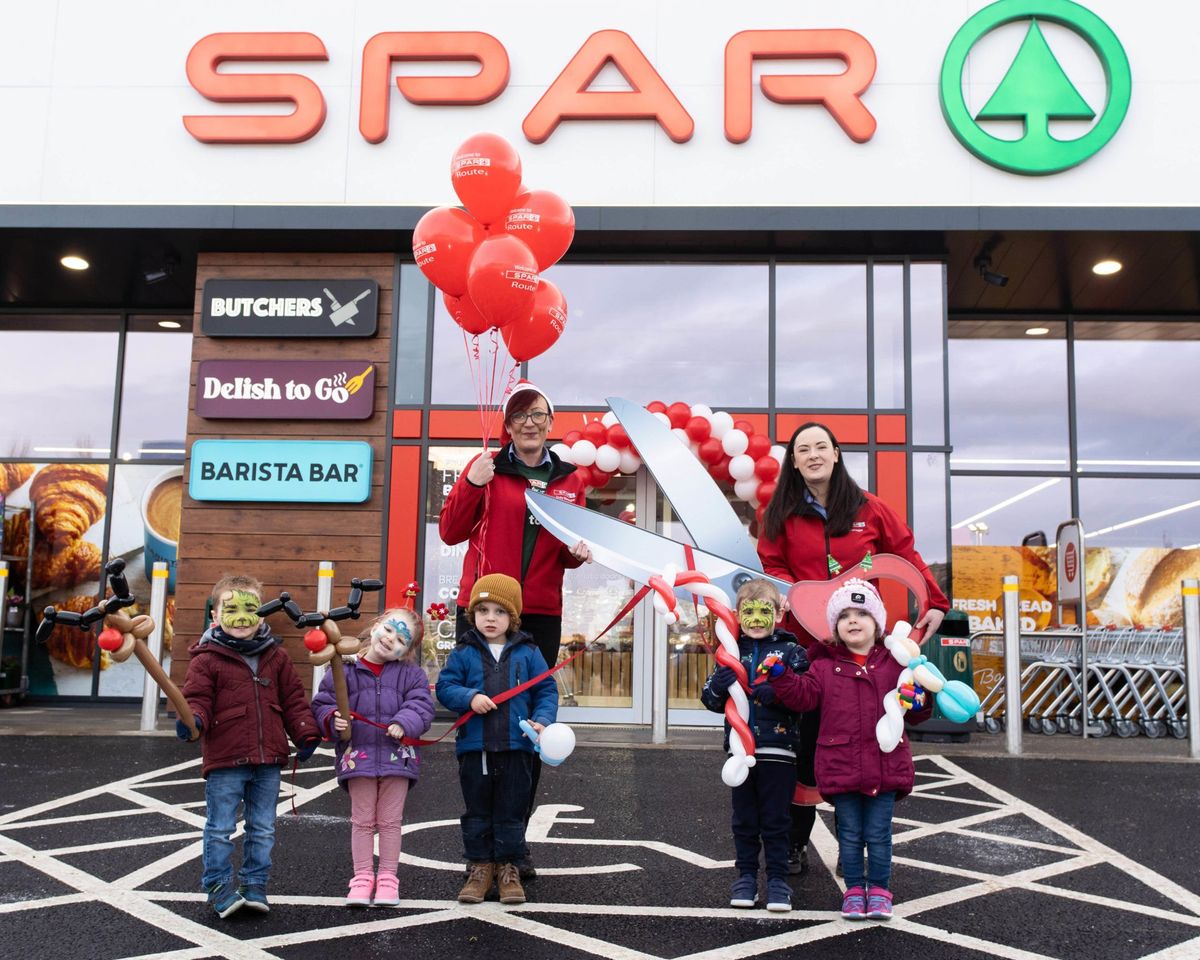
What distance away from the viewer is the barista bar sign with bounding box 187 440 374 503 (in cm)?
940

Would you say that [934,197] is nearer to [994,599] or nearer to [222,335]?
[994,599]

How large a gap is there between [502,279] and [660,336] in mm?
5235

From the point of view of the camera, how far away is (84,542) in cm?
1151

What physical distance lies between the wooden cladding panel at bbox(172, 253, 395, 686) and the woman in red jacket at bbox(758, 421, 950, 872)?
5.70 meters

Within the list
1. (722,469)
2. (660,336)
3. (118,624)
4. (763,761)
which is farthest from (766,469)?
(118,624)

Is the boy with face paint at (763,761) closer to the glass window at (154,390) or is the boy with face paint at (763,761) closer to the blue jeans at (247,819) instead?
the blue jeans at (247,819)

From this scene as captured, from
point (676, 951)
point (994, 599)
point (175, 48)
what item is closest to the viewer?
point (676, 951)

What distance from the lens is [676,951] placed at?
339 centimetres

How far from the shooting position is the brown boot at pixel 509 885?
152 inches

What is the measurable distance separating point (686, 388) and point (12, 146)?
665cm

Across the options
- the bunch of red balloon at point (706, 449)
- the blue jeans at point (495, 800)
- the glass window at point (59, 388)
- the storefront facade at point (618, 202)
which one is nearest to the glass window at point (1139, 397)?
the storefront facade at point (618, 202)

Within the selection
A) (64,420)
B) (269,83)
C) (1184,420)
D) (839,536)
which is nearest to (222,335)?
(269,83)

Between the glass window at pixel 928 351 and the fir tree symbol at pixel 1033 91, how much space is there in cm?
142

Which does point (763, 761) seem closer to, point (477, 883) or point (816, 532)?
point (816, 532)
